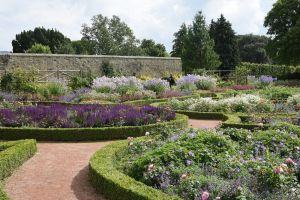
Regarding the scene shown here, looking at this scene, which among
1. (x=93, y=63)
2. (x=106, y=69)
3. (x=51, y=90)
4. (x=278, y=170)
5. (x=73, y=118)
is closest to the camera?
(x=278, y=170)

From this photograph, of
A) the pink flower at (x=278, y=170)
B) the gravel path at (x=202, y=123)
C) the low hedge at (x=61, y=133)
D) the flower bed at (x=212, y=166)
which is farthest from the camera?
the gravel path at (x=202, y=123)

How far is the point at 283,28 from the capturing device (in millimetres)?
36781

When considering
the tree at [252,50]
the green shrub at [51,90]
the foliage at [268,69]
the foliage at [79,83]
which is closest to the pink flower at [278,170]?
the green shrub at [51,90]

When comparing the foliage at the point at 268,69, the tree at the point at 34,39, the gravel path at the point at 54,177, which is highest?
the tree at the point at 34,39

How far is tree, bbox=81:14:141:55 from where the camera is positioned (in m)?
51.9

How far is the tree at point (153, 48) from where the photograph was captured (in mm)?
59966

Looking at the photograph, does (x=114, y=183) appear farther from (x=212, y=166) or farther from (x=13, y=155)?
(x=13, y=155)

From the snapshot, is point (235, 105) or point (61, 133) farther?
point (235, 105)

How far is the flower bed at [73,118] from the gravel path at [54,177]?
5.30 feet

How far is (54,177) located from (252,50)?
63940mm

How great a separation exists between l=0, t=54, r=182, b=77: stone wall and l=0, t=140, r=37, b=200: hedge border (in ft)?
56.7

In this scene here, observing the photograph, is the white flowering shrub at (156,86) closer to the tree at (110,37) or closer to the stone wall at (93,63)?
the stone wall at (93,63)

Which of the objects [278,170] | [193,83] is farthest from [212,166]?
[193,83]

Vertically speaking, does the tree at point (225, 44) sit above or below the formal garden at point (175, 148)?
above
